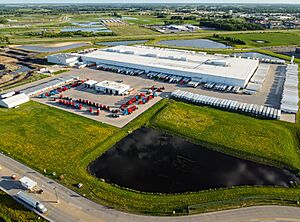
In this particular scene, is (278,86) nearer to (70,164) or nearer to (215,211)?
(215,211)

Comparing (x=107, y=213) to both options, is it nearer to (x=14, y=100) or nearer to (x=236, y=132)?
(x=236, y=132)

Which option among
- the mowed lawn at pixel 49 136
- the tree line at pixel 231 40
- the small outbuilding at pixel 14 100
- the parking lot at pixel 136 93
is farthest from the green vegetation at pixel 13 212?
the tree line at pixel 231 40

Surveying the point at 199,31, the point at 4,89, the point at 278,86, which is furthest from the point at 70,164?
the point at 199,31

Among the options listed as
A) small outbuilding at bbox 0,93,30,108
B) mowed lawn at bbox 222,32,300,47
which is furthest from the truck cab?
mowed lawn at bbox 222,32,300,47

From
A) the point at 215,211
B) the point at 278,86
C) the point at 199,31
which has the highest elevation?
the point at 199,31

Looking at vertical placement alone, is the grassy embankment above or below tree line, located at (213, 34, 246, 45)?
below

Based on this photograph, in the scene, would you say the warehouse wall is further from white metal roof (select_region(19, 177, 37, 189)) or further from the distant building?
white metal roof (select_region(19, 177, 37, 189))
